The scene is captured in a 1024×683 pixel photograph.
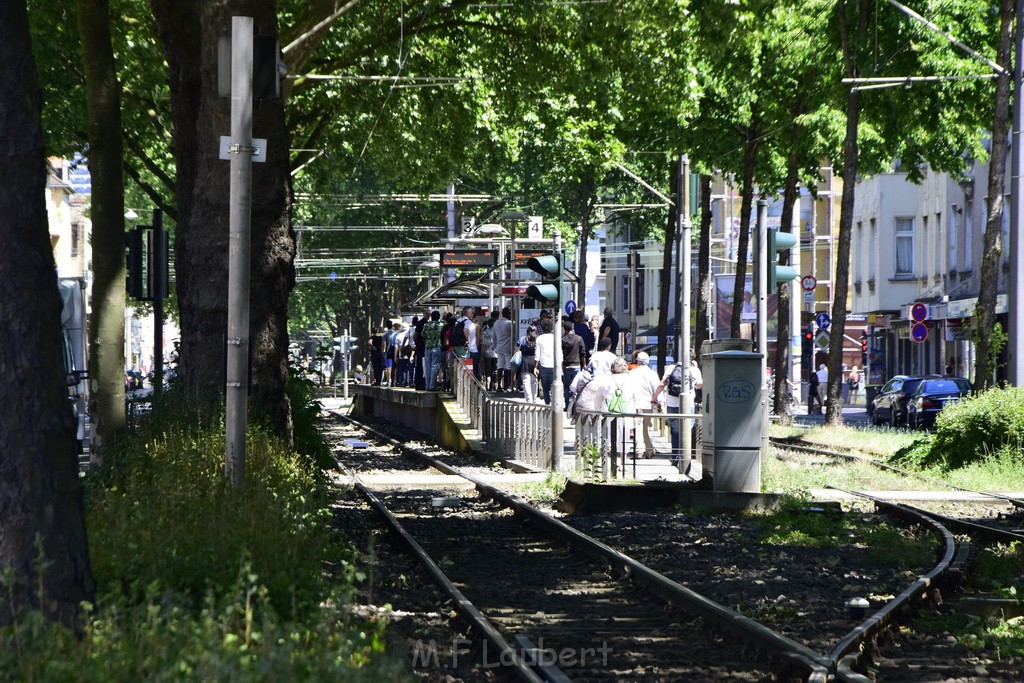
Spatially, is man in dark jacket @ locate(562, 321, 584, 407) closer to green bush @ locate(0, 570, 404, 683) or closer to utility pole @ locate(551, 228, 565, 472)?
utility pole @ locate(551, 228, 565, 472)

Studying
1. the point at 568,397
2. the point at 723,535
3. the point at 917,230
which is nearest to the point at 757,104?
the point at 568,397

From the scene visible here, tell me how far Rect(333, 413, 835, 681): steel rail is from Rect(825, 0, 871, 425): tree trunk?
16673 mm

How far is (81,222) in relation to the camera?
95.2 meters

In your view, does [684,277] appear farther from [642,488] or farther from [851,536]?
[851,536]

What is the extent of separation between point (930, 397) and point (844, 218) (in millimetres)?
10115

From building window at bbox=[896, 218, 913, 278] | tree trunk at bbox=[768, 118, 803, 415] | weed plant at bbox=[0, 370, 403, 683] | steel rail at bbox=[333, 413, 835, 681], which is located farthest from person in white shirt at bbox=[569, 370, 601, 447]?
building window at bbox=[896, 218, 913, 278]

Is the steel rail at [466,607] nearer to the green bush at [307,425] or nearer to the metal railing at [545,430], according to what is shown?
the green bush at [307,425]

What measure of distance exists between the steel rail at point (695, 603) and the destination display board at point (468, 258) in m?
16.9

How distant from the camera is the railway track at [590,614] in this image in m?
9.08

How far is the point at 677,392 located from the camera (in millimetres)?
26812

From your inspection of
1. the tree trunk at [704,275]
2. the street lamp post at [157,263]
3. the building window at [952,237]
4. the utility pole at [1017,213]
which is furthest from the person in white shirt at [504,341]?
the building window at [952,237]

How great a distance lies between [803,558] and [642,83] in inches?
541

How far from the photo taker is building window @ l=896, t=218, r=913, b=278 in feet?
219

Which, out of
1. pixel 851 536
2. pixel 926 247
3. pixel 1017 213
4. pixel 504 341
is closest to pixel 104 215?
pixel 851 536
